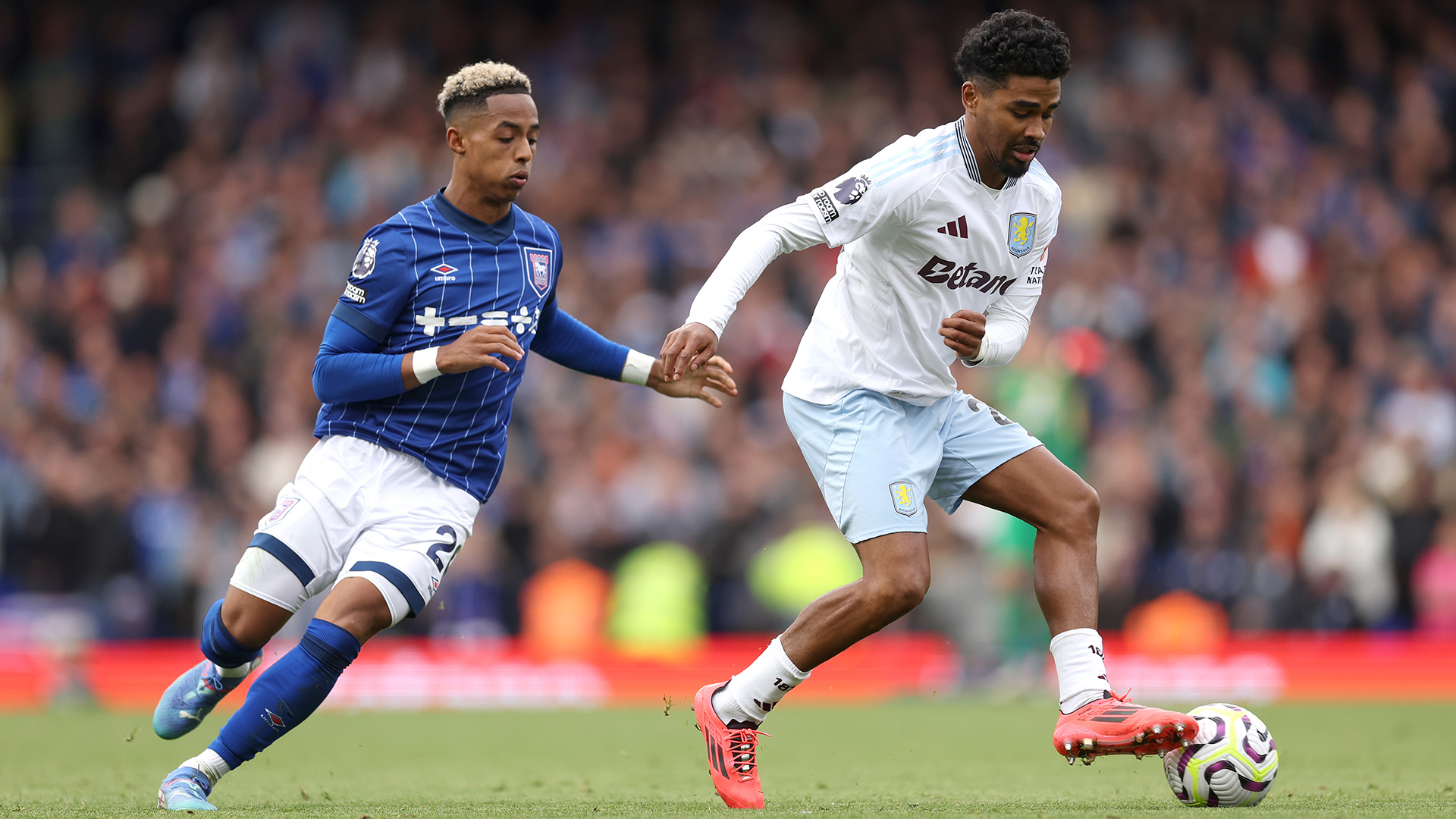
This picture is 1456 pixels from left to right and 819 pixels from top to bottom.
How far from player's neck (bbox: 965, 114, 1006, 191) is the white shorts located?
2045 mm

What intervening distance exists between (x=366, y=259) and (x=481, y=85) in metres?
0.71

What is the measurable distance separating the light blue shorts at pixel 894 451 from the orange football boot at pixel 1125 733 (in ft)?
2.62

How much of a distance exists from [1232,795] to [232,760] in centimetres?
311

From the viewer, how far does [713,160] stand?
15766 millimetres

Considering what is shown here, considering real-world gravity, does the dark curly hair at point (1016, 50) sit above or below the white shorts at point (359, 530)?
above

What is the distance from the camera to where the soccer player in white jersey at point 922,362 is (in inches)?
204

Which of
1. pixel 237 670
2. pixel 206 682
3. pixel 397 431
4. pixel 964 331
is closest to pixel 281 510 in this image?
pixel 397 431

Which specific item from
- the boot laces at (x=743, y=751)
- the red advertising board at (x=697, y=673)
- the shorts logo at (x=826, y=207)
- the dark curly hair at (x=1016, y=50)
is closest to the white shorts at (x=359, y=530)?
the boot laces at (x=743, y=751)

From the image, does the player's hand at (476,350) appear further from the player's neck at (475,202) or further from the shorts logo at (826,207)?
the shorts logo at (826,207)

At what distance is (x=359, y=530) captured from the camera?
5.39m

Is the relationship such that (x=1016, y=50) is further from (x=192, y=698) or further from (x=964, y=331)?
(x=192, y=698)

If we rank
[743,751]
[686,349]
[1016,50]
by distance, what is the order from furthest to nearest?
[743,751] < [1016,50] < [686,349]

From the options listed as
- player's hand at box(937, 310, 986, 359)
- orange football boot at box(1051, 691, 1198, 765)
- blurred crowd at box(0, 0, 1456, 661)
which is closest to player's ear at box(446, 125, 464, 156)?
player's hand at box(937, 310, 986, 359)

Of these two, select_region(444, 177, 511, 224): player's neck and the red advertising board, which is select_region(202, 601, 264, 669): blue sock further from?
the red advertising board
